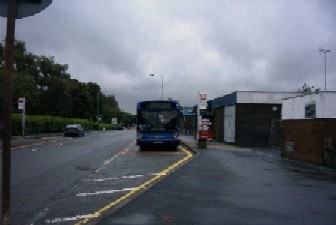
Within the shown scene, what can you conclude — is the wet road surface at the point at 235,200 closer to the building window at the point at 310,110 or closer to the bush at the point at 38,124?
the building window at the point at 310,110

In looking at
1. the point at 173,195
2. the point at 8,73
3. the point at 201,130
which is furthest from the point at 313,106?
the point at 8,73

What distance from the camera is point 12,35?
6738 millimetres

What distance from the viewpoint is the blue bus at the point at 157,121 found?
28859 mm

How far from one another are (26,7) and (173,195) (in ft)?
19.6

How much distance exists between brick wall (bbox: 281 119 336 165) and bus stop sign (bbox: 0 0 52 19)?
14.9 meters

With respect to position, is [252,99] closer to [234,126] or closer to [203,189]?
[234,126]

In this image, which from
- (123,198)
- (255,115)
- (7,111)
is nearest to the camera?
(7,111)

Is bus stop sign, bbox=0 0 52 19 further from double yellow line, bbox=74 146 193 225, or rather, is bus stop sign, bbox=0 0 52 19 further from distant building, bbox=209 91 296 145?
distant building, bbox=209 91 296 145

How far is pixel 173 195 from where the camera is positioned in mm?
11352

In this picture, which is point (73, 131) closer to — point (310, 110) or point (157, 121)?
point (157, 121)

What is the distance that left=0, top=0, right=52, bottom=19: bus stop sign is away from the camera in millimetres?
6723

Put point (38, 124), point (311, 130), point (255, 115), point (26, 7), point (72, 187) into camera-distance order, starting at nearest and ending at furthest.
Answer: point (26, 7)
point (72, 187)
point (311, 130)
point (255, 115)
point (38, 124)

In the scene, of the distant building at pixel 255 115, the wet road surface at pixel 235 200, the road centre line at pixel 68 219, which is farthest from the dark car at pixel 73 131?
the road centre line at pixel 68 219

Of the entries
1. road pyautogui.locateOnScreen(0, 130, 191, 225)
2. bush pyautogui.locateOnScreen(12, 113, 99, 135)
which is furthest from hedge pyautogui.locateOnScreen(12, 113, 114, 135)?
road pyautogui.locateOnScreen(0, 130, 191, 225)
